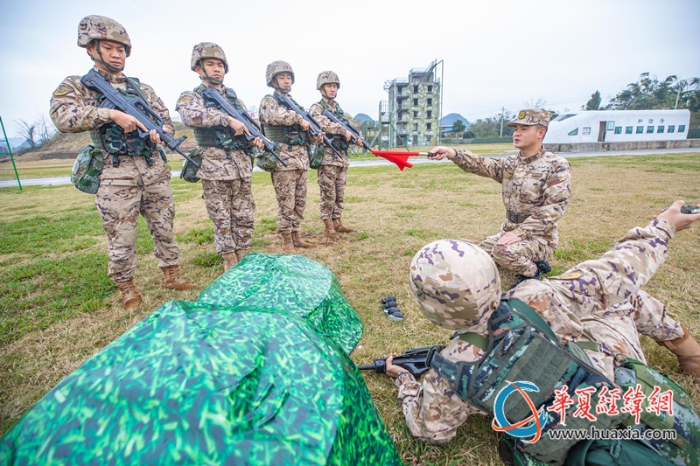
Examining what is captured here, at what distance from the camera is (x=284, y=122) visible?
5.02 m

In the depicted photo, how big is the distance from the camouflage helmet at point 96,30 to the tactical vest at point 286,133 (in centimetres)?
220

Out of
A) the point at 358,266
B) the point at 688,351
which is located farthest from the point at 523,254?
the point at 358,266

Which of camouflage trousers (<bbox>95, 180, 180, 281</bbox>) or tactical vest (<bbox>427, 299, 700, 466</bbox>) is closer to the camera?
tactical vest (<bbox>427, 299, 700, 466</bbox>)

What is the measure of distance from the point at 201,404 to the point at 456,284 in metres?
1.03

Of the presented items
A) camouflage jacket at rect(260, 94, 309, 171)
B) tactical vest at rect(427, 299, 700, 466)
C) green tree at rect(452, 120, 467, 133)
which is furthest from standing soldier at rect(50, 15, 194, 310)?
green tree at rect(452, 120, 467, 133)

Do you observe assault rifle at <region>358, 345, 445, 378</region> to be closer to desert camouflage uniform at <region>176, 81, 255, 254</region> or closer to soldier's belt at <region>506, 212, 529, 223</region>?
soldier's belt at <region>506, 212, 529, 223</region>

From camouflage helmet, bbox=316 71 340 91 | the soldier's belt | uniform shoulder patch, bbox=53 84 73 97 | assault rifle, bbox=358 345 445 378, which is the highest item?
camouflage helmet, bbox=316 71 340 91

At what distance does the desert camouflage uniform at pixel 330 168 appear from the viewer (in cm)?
574

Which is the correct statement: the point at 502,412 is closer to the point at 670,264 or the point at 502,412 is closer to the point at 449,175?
the point at 670,264

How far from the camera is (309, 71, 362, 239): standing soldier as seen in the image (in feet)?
18.8

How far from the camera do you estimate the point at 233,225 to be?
4.68 m

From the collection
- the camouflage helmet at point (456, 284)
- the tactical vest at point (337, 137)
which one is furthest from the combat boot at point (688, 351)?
the tactical vest at point (337, 137)

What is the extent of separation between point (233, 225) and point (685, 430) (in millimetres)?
4438

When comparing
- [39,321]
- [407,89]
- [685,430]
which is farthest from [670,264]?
[407,89]
